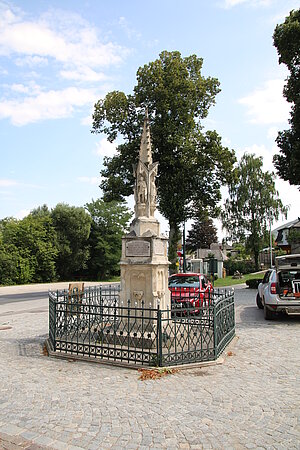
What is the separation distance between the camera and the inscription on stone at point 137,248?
8633mm

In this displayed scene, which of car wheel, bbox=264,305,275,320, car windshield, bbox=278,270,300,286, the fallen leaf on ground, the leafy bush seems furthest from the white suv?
the leafy bush

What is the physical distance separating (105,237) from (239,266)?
19.6 metres

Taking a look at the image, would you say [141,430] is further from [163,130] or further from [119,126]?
[119,126]

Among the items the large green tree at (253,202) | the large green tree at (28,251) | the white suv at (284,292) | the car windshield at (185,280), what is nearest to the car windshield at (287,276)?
the white suv at (284,292)

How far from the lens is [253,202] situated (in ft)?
123

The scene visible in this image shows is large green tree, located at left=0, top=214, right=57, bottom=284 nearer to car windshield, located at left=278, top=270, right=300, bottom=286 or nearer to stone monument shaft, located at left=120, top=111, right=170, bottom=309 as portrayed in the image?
car windshield, located at left=278, top=270, right=300, bottom=286

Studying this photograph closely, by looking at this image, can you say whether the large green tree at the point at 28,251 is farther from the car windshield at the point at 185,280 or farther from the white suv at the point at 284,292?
the white suv at the point at 284,292

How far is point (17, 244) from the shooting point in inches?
1711

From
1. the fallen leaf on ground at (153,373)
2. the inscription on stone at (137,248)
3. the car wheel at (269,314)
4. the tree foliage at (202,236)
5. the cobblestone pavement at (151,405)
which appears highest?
the tree foliage at (202,236)

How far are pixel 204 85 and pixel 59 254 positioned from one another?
29897 millimetres

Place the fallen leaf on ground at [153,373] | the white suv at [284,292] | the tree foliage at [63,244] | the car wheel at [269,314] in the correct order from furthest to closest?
the tree foliage at [63,244], the car wheel at [269,314], the white suv at [284,292], the fallen leaf on ground at [153,373]

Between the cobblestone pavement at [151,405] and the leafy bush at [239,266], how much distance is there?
44.0 meters

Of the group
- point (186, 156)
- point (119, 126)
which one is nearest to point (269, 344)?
point (186, 156)

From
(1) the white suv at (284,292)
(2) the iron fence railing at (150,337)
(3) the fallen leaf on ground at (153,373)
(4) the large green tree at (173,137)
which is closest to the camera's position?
(3) the fallen leaf on ground at (153,373)
